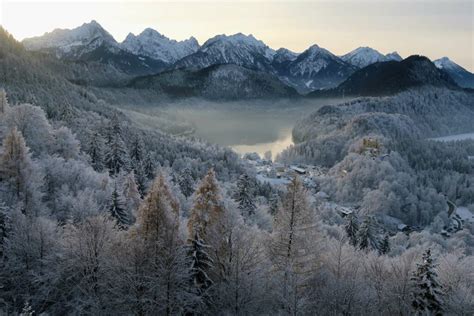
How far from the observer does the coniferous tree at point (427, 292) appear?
26.4 metres

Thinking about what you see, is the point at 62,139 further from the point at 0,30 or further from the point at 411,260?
the point at 0,30

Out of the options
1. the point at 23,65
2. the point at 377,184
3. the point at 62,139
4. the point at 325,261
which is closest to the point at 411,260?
the point at 325,261

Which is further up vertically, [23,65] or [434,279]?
[23,65]

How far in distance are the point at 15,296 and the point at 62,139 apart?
35957mm

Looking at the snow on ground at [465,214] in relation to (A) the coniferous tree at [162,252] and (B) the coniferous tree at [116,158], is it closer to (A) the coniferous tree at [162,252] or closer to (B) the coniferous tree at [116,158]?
(B) the coniferous tree at [116,158]

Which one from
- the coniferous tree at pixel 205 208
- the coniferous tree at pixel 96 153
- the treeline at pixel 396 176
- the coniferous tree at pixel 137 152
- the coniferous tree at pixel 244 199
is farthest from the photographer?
the treeline at pixel 396 176

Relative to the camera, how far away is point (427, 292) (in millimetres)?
26375

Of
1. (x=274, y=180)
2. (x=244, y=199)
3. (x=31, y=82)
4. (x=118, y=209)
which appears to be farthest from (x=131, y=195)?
(x=31, y=82)

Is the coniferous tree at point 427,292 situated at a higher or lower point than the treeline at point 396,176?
higher

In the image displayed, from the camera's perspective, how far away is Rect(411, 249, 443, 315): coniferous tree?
26.4 meters

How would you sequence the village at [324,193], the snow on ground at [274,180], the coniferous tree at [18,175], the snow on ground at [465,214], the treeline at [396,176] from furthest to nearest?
the snow on ground at [274,180]
the treeline at [396,176]
the snow on ground at [465,214]
the village at [324,193]
the coniferous tree at [18,175]

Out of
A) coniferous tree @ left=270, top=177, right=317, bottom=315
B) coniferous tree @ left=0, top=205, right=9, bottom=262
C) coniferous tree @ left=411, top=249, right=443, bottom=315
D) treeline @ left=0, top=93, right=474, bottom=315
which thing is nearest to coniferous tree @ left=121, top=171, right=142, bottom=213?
treeline @ left=0, top=93, right=474, bottom=315

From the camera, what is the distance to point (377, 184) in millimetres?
123812

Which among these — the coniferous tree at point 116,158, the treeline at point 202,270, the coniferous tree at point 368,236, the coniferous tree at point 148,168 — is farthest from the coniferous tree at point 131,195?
the coniferous tree at point 368,236
